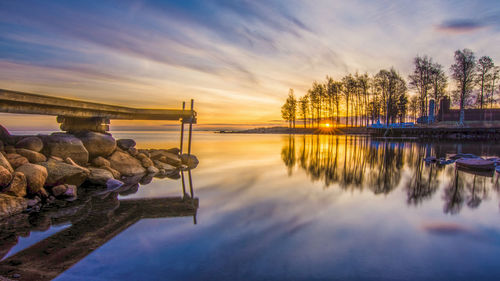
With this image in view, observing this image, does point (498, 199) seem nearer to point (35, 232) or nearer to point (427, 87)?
point (35, 232)

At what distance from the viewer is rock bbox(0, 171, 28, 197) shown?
7.05 metres

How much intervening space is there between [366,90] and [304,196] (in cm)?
6730

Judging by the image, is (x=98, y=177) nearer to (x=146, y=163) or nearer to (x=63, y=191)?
(x=63, y=191)

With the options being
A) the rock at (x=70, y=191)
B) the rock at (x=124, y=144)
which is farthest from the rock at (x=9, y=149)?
the rock at (x=124, y=144)

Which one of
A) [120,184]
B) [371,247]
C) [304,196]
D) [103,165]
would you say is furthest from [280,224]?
[103,165]

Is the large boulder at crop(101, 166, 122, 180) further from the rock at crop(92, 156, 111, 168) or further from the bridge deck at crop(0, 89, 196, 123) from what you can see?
the bridge deck at crop(0, 89, 196, 123)

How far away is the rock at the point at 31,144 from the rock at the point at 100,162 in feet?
6.57

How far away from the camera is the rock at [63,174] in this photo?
859cm

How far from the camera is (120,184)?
411 inches

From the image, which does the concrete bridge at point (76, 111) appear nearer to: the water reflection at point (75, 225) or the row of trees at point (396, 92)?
the water reflection at point (75, 225)

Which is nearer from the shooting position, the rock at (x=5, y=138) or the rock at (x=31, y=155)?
the rock at (x=31, y=155)

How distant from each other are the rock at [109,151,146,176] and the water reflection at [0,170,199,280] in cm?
292

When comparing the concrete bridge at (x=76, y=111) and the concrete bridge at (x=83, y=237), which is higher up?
the concrete bridge at (x=76, y=111)

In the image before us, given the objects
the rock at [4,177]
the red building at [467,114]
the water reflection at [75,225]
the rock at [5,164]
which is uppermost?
the red building at [467,114]
